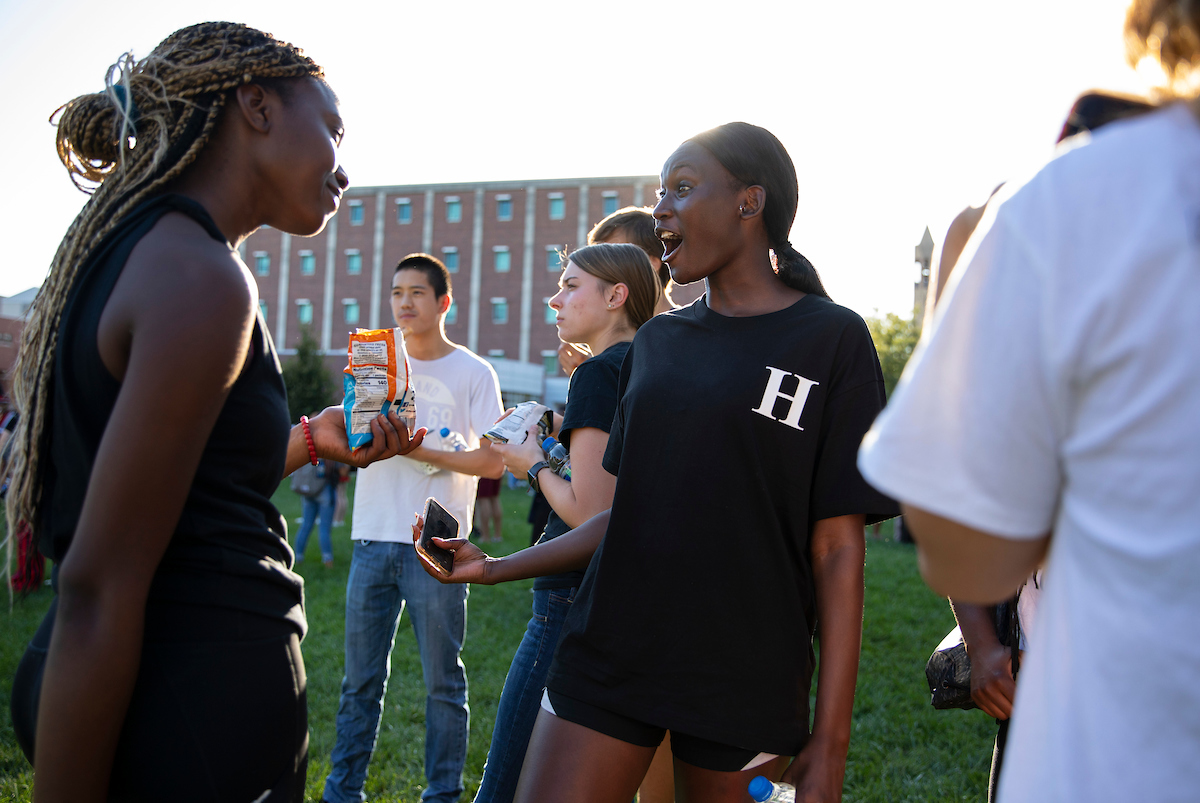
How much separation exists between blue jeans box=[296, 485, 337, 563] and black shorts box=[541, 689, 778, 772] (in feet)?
30.7

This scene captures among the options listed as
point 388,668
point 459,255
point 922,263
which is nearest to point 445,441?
point 388,668

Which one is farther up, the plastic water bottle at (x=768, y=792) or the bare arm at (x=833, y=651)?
the bare arm at (x=833, y=651)

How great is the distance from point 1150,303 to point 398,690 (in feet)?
19.1

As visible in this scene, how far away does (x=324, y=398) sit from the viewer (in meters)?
37.5

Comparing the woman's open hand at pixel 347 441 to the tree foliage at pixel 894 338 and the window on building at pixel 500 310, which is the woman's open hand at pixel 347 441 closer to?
the tree foliage at pixel 894 338

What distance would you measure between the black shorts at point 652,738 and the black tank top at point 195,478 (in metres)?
0.80

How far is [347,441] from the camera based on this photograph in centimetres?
259

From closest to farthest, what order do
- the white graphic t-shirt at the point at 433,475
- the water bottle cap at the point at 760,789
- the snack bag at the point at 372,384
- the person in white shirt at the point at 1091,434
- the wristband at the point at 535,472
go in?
the person in white shirt at the point at 1091,434 → the water bottle cap at the point at 760,789 → the snack bag at the point at 372,384 → the wristband at the point at 535,472 → the white graphic t-shirt at the point at 433,475

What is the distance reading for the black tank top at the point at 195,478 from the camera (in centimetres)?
145

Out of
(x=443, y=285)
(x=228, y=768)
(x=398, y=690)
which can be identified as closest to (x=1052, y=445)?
(x=228, y=768)

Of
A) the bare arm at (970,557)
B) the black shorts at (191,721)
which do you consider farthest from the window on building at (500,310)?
the bare arm at (970,557)

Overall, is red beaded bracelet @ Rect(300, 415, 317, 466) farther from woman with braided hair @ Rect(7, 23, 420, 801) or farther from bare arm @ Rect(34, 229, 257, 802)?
bare arm @ Rect(34, 229, 257, 802)

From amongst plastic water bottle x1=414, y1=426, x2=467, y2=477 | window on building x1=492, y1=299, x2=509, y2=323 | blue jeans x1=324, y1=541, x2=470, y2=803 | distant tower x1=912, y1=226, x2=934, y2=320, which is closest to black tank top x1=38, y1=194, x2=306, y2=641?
blue jeans x1=324, y1=541, x2=470, y2=803

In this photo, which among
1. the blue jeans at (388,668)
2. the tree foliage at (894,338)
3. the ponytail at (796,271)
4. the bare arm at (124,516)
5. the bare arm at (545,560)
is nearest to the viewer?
the bare arm at (124,516)
